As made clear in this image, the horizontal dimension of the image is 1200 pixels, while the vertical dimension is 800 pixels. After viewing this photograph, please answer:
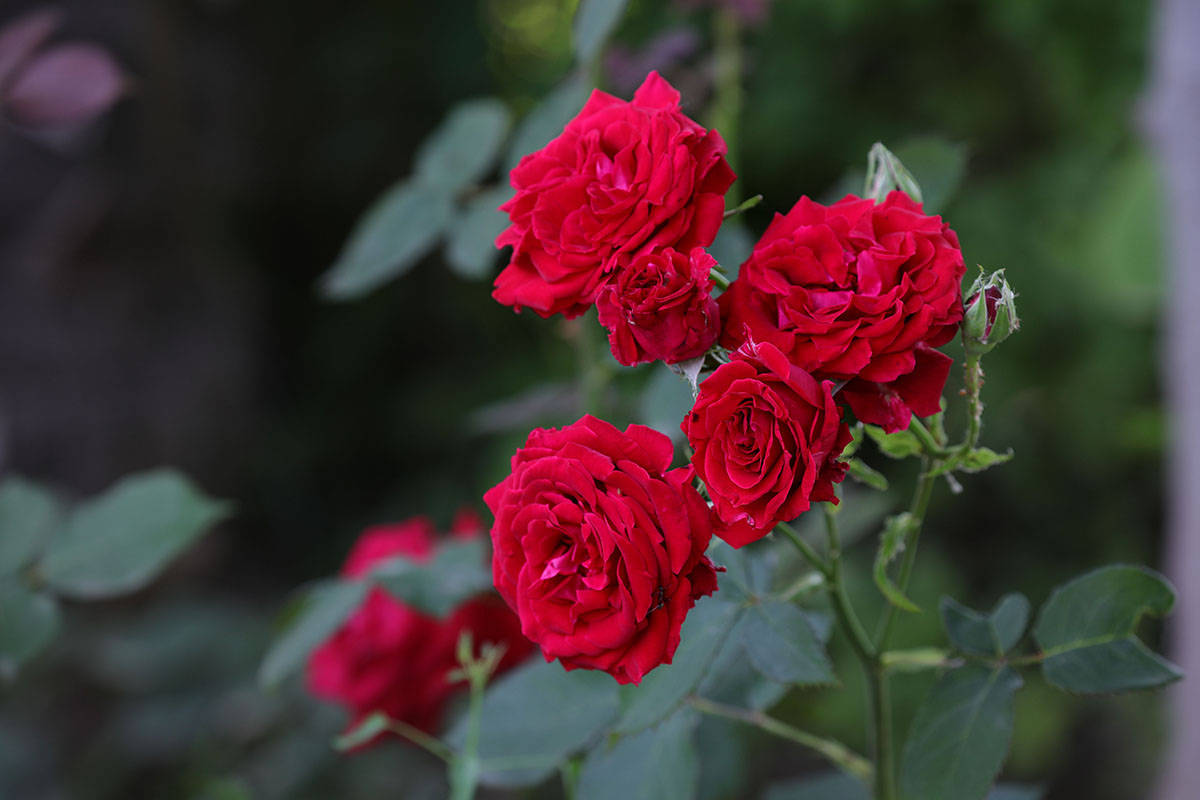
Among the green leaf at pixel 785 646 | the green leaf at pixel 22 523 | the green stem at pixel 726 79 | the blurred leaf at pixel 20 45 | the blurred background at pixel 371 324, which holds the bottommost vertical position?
the blurred background at pixel 371 324

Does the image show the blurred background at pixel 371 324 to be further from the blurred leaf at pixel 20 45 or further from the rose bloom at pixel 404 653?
the blurred leaf at pixel 20 45

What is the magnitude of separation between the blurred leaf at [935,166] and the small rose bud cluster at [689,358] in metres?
0.17

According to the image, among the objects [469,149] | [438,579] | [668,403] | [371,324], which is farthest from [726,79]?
[371,324]

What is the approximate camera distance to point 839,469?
0.34 meters

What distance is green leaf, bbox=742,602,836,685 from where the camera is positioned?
0.41 m

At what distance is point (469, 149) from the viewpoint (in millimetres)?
723

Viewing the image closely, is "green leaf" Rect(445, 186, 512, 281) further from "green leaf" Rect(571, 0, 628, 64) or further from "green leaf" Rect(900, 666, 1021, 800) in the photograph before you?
"green leaf" Rect(900, 666, 1021, 800)

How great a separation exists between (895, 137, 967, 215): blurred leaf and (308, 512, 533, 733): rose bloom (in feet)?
1.43

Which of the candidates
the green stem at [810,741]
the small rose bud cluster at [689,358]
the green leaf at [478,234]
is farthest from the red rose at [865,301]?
the green leaf at [478,234]

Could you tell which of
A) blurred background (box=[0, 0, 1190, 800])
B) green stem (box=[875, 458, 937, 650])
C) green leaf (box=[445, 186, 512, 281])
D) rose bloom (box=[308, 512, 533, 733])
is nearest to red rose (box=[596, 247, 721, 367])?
green stem (box=[875, 458, 937, 650])

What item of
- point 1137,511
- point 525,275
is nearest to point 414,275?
point 1137,511

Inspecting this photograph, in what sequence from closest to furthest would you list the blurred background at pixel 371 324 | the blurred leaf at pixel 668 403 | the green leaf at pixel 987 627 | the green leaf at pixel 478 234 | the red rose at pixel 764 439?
1. the red rose at pixel 764 439
2. the green leaf at pixel 987 627
3. the blurred leaf at pixel 668 403
4. the green leaf at pixel 478 234
5. the blurred background at pixel 371 324

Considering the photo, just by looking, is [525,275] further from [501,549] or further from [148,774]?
[148,774]

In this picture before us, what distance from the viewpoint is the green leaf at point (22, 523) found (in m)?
→ 0.65
